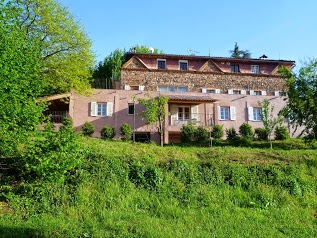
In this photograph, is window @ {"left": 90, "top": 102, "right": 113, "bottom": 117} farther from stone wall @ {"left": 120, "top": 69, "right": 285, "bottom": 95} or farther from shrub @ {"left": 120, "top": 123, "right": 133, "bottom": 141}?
stone wall @ {"left": 120, "top": 69, "right": 285, "bottom": 95}

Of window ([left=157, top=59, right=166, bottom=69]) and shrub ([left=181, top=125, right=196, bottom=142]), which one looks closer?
shrub ([left=181, top=125, right=196, bottom=142])

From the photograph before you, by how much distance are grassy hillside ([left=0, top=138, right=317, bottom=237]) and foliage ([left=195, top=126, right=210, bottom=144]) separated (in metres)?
8.44

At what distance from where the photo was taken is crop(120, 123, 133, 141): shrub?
2497 centimetres

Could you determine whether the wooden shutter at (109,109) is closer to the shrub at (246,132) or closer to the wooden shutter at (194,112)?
the wooden shutter at (194,112)

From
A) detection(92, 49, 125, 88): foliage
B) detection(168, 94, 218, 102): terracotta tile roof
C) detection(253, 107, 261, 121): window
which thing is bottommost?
detection(253, 107, 261, 121): window

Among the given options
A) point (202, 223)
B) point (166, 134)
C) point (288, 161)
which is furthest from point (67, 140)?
point (166, 134)

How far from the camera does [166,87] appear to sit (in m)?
33.7

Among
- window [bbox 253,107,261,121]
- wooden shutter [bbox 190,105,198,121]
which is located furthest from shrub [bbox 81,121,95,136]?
window [bbox 253,107,261,121]

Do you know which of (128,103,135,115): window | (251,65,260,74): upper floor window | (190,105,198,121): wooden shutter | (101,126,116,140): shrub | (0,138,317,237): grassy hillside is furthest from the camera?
(251,65,260,74): upper floor window

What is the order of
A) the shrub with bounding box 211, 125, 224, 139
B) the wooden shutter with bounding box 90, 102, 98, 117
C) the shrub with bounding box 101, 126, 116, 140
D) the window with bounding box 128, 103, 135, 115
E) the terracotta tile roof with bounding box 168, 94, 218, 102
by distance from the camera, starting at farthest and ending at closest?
the window with bounding box 128, 103, 135, 115
the terracotta tile roof with bounding box 168, 94, 218, 102
the wooden shutter with bounding box 90, 102, 98, 117
the shrub with bounding box 211, 125, 224, 139
the shrub with bounding box 101, 126, 116, 140

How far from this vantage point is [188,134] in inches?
992

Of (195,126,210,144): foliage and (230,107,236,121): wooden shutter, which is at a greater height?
(230,107,236,121): wooden shutter

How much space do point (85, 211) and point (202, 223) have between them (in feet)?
12.1

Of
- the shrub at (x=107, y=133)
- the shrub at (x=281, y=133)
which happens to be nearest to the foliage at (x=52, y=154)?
the shrub at (x=107, y=133)
